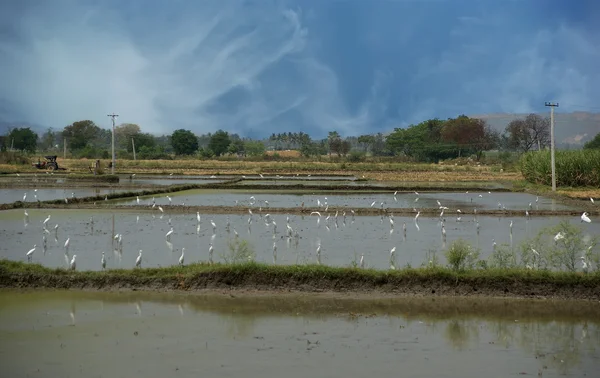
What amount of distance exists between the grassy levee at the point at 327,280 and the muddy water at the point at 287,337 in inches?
16.5

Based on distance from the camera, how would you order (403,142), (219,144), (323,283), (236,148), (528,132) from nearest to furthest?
(323,283)
(528,132)
(403,142)
(219,144)
(236,148)

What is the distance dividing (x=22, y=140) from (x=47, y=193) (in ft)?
227

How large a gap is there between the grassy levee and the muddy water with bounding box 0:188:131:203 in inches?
714

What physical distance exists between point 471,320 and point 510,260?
11.5 ft

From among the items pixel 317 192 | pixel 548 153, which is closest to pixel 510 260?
pixel 317 192

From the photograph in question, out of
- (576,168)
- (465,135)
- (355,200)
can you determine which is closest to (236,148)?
(465,135)

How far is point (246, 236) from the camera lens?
721 inches

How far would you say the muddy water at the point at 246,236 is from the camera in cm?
1462

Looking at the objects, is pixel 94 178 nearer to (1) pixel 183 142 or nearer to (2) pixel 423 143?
(1) pixel 183 142

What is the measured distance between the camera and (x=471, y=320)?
34.0 feet

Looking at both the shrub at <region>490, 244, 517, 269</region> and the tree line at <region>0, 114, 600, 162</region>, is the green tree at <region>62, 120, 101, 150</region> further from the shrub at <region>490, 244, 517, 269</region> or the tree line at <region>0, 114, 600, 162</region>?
the shrub at <region>490, 244, 517, 269</region>

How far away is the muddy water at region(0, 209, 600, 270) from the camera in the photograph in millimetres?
14625

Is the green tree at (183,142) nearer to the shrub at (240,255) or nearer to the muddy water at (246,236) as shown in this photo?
the muddy water at (246,236)

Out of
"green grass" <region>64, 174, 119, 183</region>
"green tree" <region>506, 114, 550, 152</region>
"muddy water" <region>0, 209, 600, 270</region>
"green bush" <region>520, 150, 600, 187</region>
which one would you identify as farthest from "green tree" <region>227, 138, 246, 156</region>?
"muddy water" <region>0, 209, 600, 270</region>
